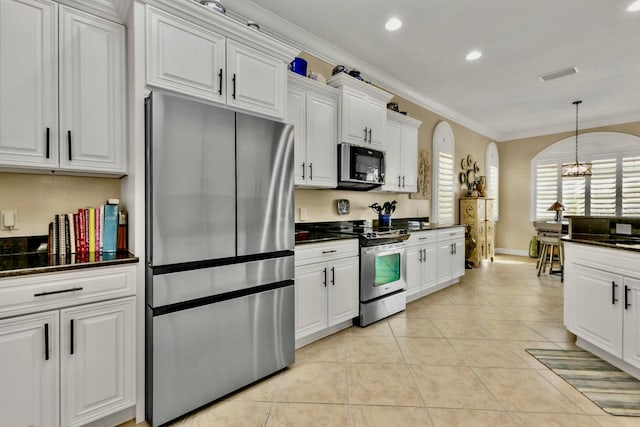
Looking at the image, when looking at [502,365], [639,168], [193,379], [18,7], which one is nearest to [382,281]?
[502,365]

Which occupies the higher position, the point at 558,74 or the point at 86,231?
the point at 558,74

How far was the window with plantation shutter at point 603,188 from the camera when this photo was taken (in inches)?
255

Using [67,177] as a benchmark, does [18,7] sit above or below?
above

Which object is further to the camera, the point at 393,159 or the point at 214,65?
the point at 393,159

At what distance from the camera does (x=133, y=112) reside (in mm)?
1859

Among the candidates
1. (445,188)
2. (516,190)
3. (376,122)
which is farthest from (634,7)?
(516,190)

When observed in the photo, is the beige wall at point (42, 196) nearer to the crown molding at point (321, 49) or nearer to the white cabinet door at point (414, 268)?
the crown molding at point (321, 49)

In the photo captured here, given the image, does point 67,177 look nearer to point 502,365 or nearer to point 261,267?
point 261,267

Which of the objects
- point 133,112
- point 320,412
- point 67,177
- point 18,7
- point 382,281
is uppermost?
point 18,7

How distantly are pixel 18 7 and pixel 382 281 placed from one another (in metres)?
3.48

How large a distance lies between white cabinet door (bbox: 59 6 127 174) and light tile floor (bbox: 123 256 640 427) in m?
1.68

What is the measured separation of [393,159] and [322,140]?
58.1 inches

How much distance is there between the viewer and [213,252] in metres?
1.99

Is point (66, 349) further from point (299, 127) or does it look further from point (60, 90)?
point (299, 127)
